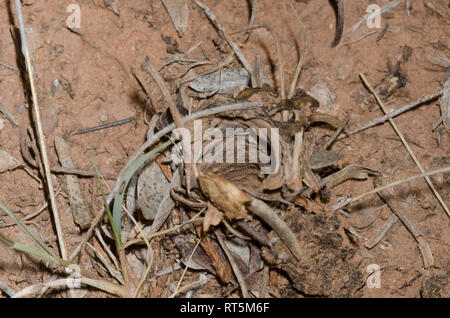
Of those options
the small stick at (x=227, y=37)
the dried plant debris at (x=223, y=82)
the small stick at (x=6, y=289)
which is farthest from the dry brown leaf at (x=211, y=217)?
the small stick at (x=6, y=289)

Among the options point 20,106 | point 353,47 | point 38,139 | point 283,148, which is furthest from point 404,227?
point 20,106

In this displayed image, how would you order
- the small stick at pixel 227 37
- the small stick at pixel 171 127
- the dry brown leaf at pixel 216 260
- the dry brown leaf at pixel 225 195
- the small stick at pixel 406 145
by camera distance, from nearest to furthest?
the dry brown leaf at pixel 225 195 < the small stick at pixel 171 127 < the dry brown leaf at pixel 216 260 < the small stick at pixel 406 145 < the small stick at pixel 227 37

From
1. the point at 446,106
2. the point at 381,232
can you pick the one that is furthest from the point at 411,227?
the point at 446,106

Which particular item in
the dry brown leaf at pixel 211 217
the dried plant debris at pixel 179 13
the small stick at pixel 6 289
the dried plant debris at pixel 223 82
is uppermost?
the dried plant debris at pixel 179 13

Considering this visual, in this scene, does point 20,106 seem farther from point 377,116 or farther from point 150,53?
point 377,116

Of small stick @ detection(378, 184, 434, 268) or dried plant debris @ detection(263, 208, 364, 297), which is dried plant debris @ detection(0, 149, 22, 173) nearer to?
dried plant debris @ detection(263, 208, 364, 297)

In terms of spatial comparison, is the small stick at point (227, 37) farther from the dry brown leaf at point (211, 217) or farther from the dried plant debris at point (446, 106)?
the dried plant debris at point (446, 106)
